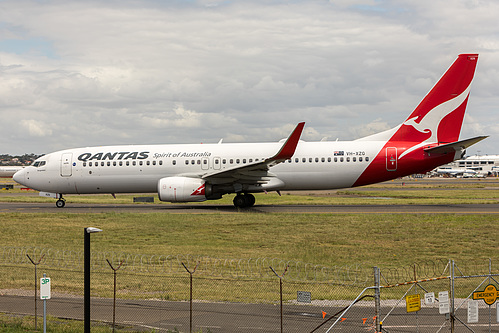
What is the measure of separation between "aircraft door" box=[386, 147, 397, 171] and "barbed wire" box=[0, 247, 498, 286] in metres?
15.9

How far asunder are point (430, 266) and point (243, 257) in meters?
6.89

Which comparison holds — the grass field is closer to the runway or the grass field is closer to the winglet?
the runway

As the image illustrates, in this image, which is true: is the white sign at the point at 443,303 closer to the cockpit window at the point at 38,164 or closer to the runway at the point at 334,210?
the runway at the point at 334,210

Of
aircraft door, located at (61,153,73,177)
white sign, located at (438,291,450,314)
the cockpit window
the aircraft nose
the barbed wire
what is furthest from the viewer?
the aircraft nose

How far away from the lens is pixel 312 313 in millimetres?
15406

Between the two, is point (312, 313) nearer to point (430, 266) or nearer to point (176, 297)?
point (176, 297)

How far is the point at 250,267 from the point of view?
2103 cm

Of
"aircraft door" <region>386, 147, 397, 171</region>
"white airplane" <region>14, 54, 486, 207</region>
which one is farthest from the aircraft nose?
"aircraft door" <region>386, 147, 397, 171</region>

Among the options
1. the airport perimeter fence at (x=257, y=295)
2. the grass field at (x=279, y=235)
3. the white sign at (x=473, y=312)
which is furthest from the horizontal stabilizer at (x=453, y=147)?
the white sign at (x=473, y=312)

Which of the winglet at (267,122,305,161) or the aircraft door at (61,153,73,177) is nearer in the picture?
the winglet at (267,122,305,161)

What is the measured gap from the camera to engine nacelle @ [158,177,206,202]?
37.2m

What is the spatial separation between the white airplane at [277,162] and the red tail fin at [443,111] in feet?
0.20

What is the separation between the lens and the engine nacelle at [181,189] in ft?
122

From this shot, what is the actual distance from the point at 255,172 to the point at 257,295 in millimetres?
20144
